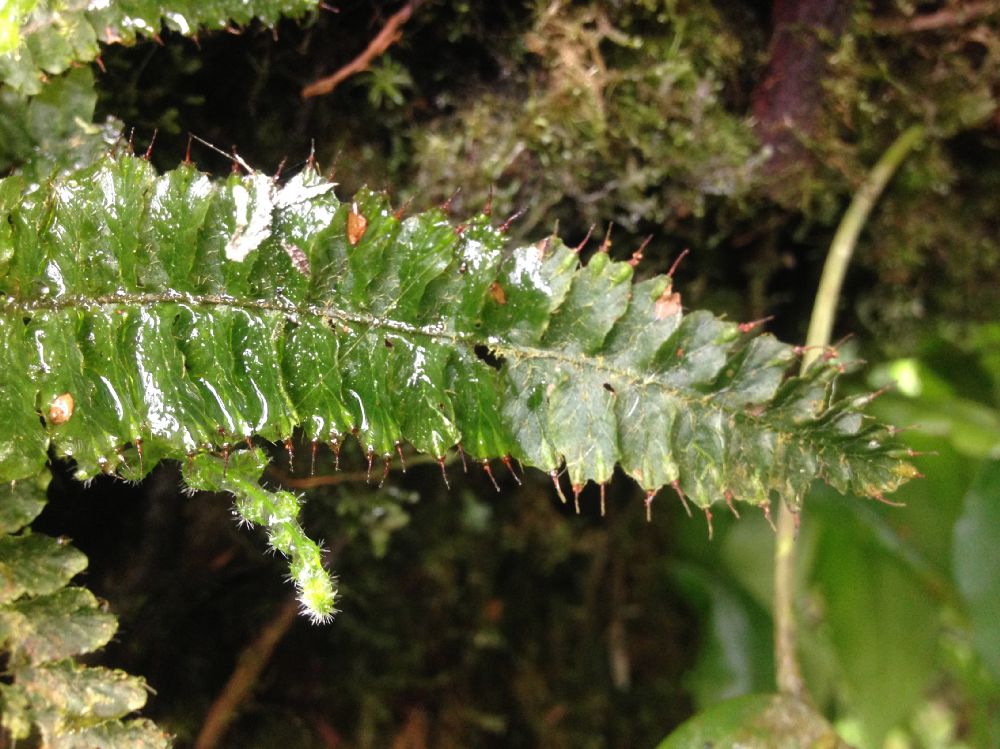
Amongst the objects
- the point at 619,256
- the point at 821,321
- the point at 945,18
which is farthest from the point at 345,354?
the point at 945,18

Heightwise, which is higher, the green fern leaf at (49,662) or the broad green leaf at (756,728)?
the green fern leaf at (49,662)

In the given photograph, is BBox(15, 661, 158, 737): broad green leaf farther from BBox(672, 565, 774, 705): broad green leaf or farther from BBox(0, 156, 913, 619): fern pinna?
BBox(672, 565, 774, 705): broad green leaf

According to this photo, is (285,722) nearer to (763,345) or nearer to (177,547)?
(177,547)

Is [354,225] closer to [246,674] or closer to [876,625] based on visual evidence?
[246,674]

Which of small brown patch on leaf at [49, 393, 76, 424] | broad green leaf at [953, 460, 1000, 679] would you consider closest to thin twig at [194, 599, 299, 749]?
small brown patch on leaf at [49, 393, 76, 424]

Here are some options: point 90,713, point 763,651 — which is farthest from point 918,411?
point 90,713

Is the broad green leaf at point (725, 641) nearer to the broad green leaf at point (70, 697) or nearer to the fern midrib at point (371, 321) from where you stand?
the fern midrib at point (371, 321)

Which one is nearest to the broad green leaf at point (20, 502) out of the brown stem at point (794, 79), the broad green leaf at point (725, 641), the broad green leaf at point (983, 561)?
the brown stem at point (794, 79)
